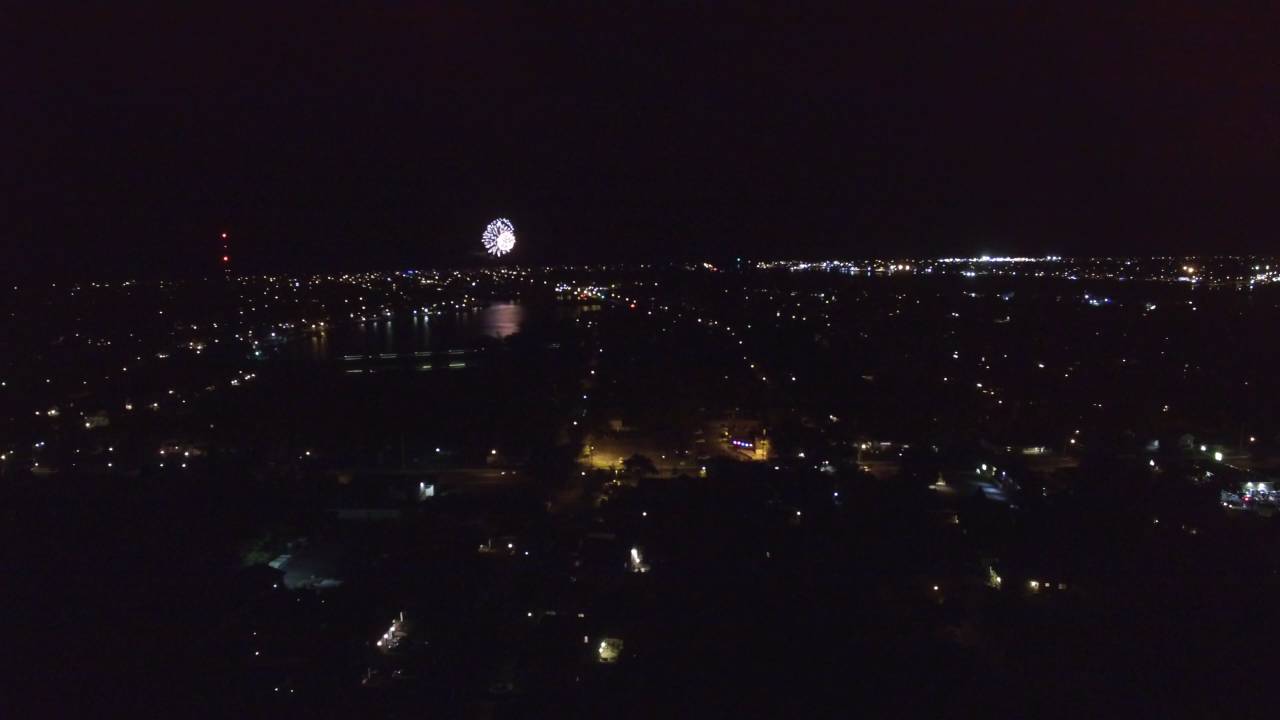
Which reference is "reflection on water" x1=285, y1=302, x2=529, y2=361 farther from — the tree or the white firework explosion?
the tree

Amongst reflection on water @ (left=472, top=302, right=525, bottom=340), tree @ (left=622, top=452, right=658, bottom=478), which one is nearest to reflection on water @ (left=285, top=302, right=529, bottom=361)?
reflection on water @ (left=472, top=302, right=525, bottom=340)

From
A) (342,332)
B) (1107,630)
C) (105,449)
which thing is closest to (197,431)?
(105,449)

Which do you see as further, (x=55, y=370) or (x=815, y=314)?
(x=815, y=314)

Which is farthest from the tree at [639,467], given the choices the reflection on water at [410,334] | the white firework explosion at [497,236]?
the white firework explosion at [497,236]

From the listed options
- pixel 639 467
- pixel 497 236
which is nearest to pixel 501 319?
pixel 497 236

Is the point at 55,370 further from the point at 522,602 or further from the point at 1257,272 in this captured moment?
the point at 1257,272

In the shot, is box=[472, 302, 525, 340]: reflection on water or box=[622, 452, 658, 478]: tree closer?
box=[622, 452, 658, 478]: tree

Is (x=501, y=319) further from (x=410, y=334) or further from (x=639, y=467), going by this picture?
(x=639, y=467)

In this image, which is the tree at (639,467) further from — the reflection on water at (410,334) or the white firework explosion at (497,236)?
the white firework explosion at (497,236)
